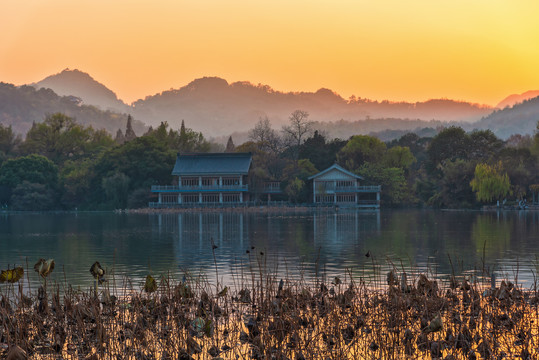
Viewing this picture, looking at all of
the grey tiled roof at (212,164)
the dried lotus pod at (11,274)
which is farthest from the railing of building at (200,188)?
the dried lotus pod at (11,274)

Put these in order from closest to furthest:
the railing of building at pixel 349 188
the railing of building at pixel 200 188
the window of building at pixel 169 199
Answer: the railing of building at pixel 349 188, the railing of building at pixel 200 188, the window of building at pixel 169 199

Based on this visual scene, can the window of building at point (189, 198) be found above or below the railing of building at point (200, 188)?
below

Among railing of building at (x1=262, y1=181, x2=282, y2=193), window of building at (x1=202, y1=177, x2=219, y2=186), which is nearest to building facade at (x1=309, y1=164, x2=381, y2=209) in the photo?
railing of building at (x1=262, y1=181, x2=282, y2=193)

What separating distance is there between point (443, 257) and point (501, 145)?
68836 mm

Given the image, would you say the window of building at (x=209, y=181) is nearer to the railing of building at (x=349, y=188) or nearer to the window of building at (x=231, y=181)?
the window of building at (x=231, y=181)

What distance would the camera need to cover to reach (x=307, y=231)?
4853 cm

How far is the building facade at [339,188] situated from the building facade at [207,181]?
413 inches

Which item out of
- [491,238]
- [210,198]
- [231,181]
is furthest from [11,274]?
[210,198]

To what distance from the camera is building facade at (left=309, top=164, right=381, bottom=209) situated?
9275 centimetres

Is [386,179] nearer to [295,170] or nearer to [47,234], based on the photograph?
[295,170]

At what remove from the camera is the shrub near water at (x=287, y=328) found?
1270 centimetres

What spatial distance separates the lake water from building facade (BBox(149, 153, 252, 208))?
3897 centimetres

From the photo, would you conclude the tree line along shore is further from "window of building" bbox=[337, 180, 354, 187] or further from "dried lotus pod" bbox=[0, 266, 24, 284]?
"dried lotus pod" bbox=[0, 266, 24, 284]

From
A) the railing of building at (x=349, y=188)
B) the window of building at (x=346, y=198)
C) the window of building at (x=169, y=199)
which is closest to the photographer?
the railing of building at (x=349, y=188)
